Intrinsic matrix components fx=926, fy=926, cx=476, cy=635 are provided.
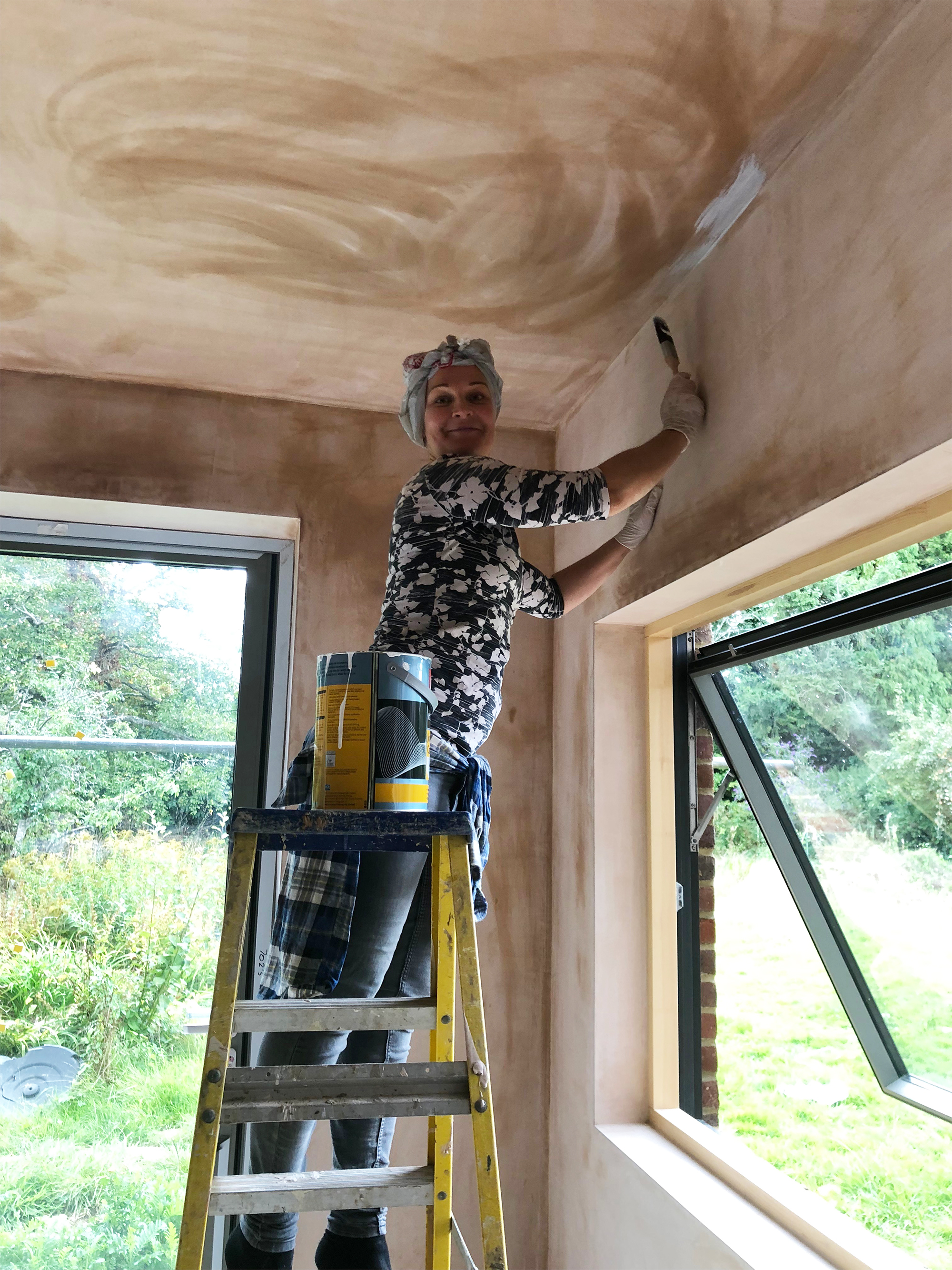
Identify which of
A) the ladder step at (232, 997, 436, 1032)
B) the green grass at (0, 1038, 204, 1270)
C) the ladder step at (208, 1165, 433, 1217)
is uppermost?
the ladder step at (232, 997, 436, 1032)

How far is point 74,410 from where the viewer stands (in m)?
2.58

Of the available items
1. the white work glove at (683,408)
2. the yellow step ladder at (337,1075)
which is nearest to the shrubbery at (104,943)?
the yellow step ladder at (337,1075)

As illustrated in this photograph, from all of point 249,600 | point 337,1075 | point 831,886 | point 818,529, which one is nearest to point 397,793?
point 337,1075

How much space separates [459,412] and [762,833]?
127 cm

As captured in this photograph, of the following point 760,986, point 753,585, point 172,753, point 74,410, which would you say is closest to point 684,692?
point 753,585

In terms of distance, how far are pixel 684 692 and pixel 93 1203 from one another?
2.06 m

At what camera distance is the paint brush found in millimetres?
1959

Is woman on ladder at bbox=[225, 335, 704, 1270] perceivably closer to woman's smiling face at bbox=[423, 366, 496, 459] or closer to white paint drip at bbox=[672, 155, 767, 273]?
woman's smiling face at bbox=[423, 366, 496, 459]

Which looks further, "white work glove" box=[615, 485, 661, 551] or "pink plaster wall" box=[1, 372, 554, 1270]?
"pink plaster wall" box=[1, 372, 554, 1270]

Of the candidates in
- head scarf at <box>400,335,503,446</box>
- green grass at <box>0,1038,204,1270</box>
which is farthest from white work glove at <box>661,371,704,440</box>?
green grass at <box>0,1038,204,1270</box>

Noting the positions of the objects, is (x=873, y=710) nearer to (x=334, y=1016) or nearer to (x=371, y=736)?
(x=371, y=736)

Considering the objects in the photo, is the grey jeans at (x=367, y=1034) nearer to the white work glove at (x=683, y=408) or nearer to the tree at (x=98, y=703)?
the white work glove at (x=683, y=408)

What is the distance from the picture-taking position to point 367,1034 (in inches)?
61.7

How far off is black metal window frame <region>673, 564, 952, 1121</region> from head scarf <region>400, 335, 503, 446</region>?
806 millimetres
